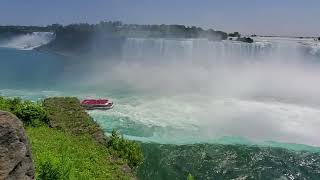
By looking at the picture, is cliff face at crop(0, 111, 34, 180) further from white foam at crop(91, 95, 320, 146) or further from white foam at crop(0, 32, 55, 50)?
white foam at crop(0, 32, 55, 50)

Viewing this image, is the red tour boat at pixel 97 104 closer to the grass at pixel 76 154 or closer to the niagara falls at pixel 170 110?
the niagara falls at pixel 170 110

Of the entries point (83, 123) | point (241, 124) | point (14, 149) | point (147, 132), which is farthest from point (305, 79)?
point (14, 149)

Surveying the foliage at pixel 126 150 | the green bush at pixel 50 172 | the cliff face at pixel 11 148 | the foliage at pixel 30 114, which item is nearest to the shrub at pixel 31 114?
the foliage at pixel 30 114

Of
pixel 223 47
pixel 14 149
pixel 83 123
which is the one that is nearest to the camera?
pixel 14 149

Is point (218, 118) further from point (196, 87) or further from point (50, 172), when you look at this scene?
point (50, 172)

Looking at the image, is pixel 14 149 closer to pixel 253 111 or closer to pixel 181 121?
pixel 181 121

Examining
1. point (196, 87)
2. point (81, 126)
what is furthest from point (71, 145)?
point (196, 87)
